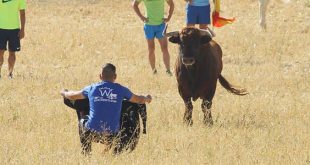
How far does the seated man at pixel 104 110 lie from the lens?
7.48 meters

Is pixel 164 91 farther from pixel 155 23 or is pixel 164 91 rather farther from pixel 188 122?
pixel 188 122

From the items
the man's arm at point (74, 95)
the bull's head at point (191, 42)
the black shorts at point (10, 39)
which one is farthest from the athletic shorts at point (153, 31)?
the man's arm at point (74, 95)

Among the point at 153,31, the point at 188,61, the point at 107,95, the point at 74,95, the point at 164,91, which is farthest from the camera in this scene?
the point at 153,31

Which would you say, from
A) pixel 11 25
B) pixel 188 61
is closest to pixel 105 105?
pixel 188 61

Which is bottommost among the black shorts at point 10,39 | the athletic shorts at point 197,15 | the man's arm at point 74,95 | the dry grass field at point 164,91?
the dry grass field at point 164,91

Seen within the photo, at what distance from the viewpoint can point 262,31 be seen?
63.9 ft

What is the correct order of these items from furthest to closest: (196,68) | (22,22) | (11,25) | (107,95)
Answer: (11,25) → (22,22) → (196,68) → (107,95)

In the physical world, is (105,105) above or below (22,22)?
below

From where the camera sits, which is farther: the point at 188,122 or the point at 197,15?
the point at 197,15

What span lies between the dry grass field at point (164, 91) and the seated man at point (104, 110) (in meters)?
0.21

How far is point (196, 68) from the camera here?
1018cm

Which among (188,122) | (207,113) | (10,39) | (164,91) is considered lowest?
(164,91)

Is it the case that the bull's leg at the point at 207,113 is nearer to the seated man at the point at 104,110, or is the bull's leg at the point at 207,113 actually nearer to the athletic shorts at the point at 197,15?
the seated man at the point at 104,110

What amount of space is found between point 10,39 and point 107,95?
21.6 ft
